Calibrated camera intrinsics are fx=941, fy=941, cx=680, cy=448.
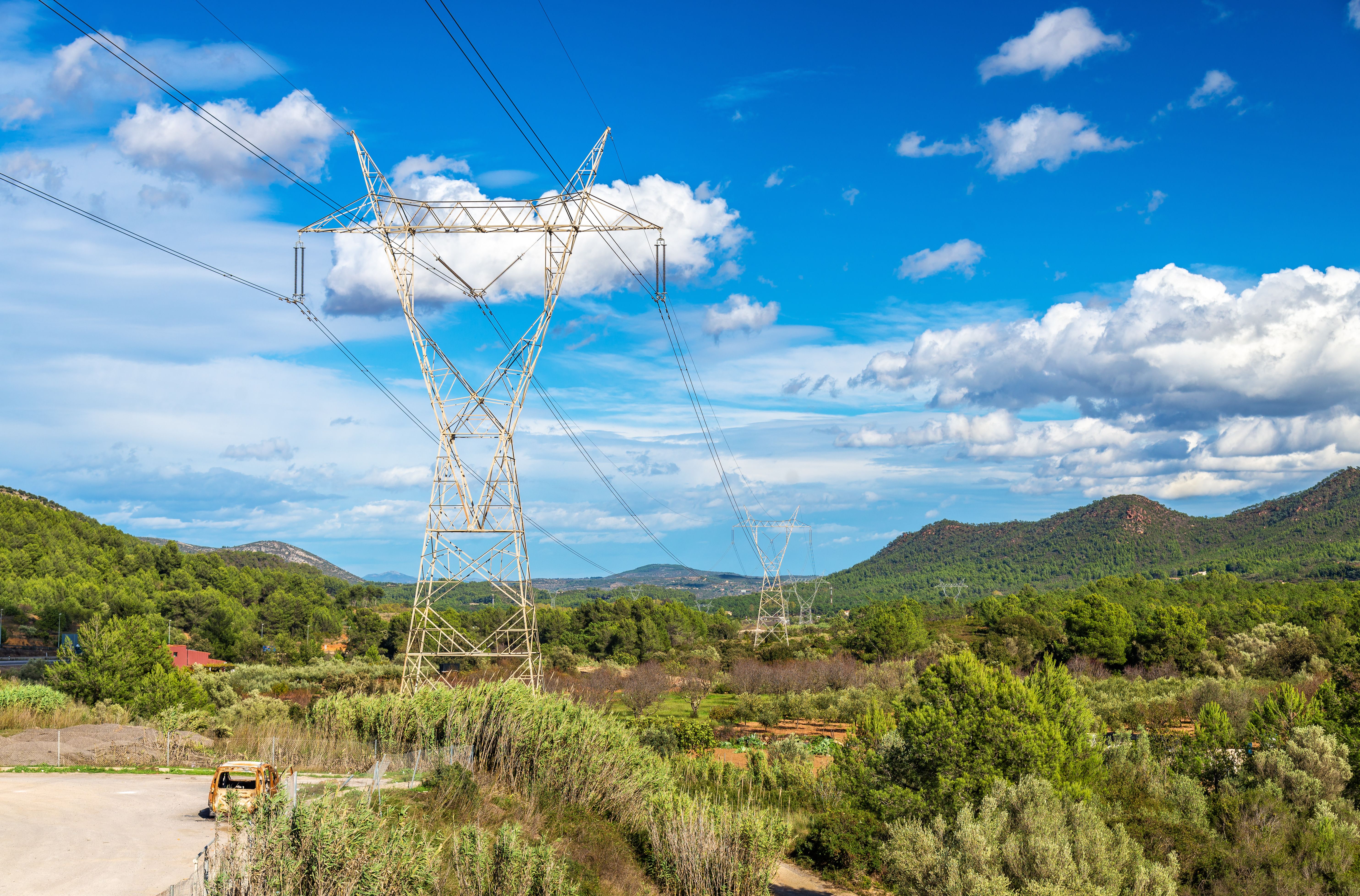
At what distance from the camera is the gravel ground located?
26250 mm

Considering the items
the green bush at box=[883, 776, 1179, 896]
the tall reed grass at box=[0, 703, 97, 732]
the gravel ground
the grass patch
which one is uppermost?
the tall reed grass at box=[0, 703, 97, 732]

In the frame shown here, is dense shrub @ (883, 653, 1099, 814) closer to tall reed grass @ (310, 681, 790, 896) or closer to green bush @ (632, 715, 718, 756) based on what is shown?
tall reed grass @ (310, 681, 790, 896)

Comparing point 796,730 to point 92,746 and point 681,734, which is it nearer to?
point 681,734

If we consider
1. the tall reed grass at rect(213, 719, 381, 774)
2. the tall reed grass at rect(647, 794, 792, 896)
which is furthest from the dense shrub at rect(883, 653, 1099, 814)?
the tall reed grass at rect(213, 719, 381, 774)

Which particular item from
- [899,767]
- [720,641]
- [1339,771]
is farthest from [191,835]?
[720,641]

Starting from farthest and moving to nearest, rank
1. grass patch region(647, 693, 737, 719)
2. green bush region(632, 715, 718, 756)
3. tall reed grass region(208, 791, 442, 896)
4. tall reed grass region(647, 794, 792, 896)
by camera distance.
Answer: grass patch region(647, 693, 737, 719) < green bush region(632, 715, 718, 756) < tall reed grass region(647, 794, 792, 896) < tall reed grass region(208, 791, 442, 896)

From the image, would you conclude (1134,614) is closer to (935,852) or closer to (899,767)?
(899,767)

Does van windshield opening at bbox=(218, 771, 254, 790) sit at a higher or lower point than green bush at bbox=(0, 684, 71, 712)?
lower

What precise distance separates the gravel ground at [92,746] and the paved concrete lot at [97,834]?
89.7 inches

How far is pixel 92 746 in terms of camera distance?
2747 centimetres

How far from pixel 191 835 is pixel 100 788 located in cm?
646

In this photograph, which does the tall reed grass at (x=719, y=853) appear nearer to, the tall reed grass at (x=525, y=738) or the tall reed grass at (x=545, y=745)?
the tall reed grass at (x=545, y=745)

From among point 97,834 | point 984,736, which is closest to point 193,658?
point 97,834

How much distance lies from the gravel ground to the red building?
38448 millimetres
